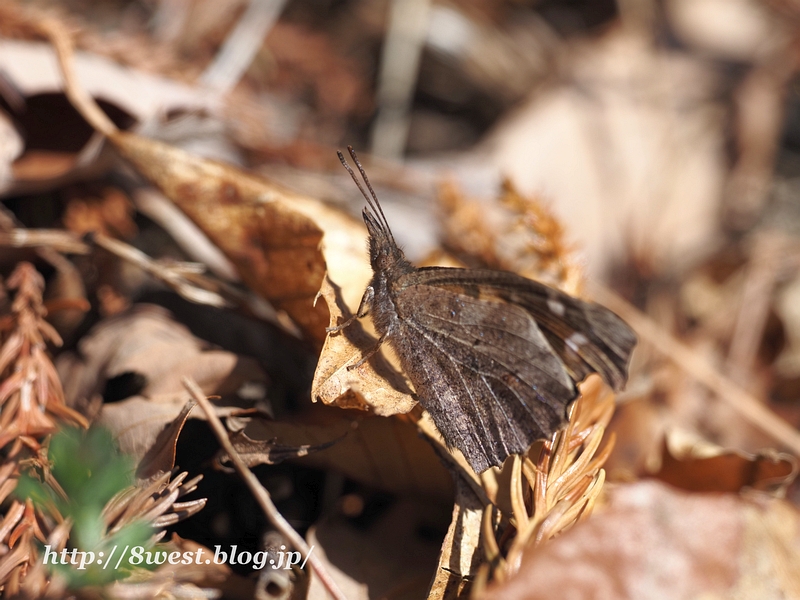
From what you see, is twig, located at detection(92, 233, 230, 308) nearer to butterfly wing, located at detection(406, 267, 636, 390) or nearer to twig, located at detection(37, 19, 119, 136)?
twig, located at detection(37, 19, 119, 136)

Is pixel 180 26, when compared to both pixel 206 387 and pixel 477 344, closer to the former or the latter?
pixel 206 387

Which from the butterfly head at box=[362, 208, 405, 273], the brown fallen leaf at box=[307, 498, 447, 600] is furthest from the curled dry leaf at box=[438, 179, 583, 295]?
the brown fallen leaf at box=[307, 498, 447, 600]

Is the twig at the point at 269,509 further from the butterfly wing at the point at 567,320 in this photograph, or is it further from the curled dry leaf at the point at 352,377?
the butterfly wing at the point at 567,320

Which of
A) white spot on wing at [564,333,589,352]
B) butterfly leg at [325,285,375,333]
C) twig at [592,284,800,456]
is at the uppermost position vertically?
white spot on wing at [564,333,589,352]

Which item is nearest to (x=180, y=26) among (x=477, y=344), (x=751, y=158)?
(x=477, y=344)

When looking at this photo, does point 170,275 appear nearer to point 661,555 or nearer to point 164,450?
point 164,450

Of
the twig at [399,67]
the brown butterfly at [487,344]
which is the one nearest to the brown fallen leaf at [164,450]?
the brown butterfly at [487,344]
